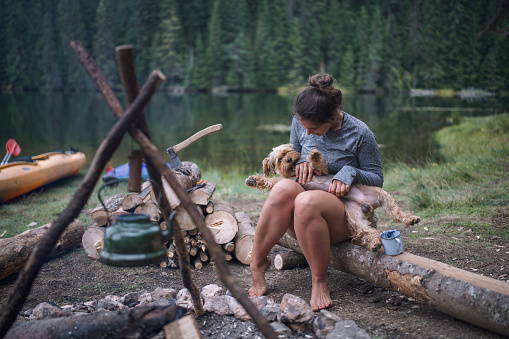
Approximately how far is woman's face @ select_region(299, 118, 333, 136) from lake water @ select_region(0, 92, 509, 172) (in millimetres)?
7619

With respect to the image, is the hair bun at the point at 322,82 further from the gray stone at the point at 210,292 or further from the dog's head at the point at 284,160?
the gray stone at the point at 210,292

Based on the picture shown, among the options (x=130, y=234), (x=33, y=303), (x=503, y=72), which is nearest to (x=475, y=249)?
(x=130, y=234)

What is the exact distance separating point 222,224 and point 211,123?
57.4 feet

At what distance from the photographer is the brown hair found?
101 inches

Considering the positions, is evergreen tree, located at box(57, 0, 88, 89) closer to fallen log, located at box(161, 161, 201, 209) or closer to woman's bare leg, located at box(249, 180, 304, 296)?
fallen log, located at box(161, 161, 201, 209)

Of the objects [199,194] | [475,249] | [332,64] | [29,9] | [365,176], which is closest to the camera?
[365,176]

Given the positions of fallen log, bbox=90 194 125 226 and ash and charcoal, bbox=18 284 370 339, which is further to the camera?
fallen log, bbox=90 194 125 226

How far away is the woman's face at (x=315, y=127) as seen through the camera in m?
2.62

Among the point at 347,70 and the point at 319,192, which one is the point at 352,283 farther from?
the point at 347,70

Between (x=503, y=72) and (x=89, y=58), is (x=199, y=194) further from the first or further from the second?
(x=503, y=72)

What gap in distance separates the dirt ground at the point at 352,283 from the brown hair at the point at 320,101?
1.27m

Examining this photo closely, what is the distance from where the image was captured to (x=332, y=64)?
138 feet

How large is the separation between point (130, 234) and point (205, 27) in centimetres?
4425

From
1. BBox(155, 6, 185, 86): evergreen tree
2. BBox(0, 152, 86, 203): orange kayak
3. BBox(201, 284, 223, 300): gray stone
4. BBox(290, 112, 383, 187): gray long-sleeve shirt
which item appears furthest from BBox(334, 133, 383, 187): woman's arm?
BBox(155, 6, 185, 86): evergreen tree
